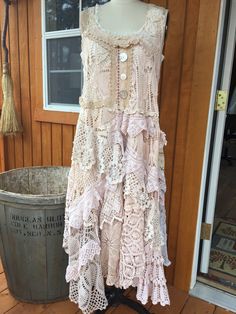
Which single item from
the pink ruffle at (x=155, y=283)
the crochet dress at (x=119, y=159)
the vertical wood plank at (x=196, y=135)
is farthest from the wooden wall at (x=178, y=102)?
the pink ruffle at (x=155, y=283)

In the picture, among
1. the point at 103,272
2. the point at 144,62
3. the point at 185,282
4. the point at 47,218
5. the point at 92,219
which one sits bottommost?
Answer: the point at 185,282

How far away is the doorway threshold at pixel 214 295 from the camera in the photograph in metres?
1.56

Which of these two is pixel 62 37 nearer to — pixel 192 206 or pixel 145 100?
pixel 145 100

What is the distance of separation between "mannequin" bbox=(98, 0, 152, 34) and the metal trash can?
0.83 metres

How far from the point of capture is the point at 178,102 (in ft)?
4.94

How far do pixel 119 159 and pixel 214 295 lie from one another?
1.13 m

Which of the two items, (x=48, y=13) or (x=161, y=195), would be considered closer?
(x=161, y=195)

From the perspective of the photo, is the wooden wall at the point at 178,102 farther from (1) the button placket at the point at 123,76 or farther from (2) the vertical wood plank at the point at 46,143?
(1) the button placket at the point at 123,76

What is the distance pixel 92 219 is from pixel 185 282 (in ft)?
2.96

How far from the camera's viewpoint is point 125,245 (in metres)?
1.09

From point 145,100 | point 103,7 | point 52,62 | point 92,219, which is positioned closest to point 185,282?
point 92,219

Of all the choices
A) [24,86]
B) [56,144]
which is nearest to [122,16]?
[56,144]

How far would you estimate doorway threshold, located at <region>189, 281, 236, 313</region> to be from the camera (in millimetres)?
1563

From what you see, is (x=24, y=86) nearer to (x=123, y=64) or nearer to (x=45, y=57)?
(x=45, y=57)
